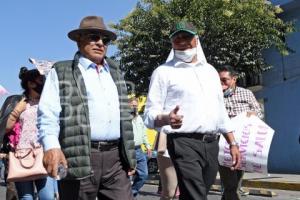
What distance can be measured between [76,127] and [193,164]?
3.72 feet

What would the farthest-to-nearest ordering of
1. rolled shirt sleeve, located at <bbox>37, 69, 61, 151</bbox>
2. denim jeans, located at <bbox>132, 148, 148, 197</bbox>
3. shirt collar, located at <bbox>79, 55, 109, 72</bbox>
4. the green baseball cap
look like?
denim jeans, located at <bbox>132, 148, 148, 197</bbox> < the green baseball cap < shirt collar, located at <bbox>79, 55, 109, 72</bbox> < rolled shirt sleeve, located at <bbox>37, 69, 61, 151</bbox>

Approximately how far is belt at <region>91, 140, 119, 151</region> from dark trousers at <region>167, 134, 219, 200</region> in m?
0.69

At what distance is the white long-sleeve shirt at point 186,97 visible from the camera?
4.63 meters

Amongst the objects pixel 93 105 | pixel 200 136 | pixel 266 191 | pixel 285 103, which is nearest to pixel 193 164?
pixel 200 136

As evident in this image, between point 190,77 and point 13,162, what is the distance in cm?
215

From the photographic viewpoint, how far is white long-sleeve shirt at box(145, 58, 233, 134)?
4629 mm

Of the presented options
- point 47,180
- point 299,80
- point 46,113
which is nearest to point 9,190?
point 47,180

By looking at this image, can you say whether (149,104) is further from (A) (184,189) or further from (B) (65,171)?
(B) (65,171)

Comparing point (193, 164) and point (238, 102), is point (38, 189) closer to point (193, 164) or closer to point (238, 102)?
point (193, 164)

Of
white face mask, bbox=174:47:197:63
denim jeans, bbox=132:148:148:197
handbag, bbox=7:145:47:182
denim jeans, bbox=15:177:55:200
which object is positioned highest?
white face mask, bbox=174:47:197:63

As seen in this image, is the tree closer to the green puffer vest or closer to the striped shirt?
the striped shirt

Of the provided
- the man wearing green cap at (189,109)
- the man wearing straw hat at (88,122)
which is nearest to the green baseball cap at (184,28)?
the man wearing green cap at (189,109)

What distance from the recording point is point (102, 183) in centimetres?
399

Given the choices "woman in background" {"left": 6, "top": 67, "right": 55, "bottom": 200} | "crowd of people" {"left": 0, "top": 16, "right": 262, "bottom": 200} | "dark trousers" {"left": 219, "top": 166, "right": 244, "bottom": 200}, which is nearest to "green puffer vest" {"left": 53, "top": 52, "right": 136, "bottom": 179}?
"crowd of people" {"left": 0, "top": 16, "right": 262, "bottom": 200}
